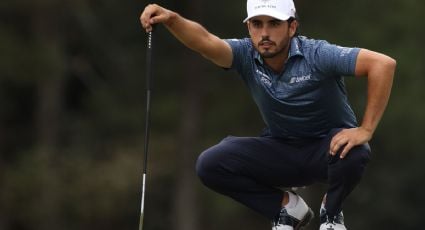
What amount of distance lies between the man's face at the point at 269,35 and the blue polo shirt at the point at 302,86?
9 centimetres

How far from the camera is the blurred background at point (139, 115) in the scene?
3070cm

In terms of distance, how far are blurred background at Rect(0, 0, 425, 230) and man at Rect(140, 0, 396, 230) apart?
20.3 meters

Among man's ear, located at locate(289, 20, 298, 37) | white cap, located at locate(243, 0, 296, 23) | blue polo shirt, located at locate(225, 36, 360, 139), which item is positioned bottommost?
blue polo shirt, located at locate(225, 36, 360, 139)

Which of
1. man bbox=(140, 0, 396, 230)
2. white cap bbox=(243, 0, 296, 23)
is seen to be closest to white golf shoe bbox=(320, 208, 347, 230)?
man bbox=(140, 0, 396, 230)

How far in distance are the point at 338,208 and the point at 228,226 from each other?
26981 millimetres

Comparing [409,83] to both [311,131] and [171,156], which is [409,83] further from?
[311,131]

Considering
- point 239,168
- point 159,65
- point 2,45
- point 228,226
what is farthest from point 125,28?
point 239,168

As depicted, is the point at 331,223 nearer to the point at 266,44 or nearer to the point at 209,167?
the point at 209,167

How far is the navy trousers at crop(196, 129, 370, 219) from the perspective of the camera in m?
9.46

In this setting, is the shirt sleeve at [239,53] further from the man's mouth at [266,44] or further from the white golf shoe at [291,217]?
the white golf shoe at [291,217]

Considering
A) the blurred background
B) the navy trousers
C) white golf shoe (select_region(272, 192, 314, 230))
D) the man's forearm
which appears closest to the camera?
the man's forearm

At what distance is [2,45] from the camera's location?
29.4 metres

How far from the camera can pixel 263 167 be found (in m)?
9.62

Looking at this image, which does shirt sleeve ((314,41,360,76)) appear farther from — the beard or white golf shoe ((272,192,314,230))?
white golf shoe ((272,192,314,230))
